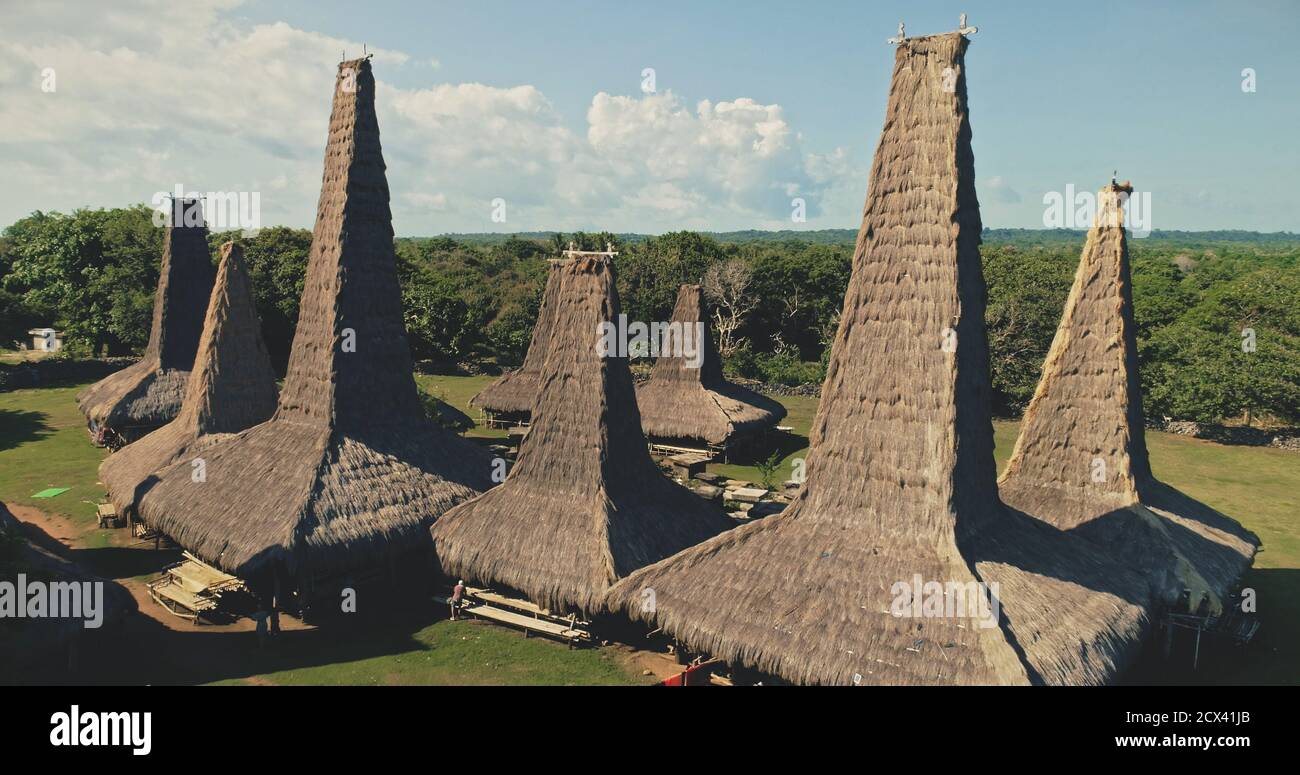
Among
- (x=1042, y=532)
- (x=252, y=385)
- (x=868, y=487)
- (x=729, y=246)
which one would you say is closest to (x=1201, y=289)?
(x=729, y=246)

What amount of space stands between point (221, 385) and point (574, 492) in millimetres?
10826

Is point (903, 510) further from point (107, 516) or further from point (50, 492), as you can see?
point (50, 492)

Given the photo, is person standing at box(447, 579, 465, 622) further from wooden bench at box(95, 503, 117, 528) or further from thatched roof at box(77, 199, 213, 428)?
thatched roof at box(77, 199, 213, 428)

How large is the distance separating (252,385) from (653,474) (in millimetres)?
11485

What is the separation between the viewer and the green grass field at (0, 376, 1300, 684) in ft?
42.7

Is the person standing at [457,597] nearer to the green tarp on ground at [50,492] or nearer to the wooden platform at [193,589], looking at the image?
the wooden platform at [193,589]

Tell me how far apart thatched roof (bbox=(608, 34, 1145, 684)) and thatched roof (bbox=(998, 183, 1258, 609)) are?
7.02ft

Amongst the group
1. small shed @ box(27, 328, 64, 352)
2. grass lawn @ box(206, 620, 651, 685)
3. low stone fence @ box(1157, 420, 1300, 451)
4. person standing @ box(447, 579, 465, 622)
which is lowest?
grass lawn @ box(206, 620, 651, 685)

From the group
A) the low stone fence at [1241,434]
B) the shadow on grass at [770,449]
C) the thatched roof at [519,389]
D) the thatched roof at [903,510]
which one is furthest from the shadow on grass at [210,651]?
the low stone fence at [1241,434]

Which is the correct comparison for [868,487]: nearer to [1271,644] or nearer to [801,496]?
[801,496]

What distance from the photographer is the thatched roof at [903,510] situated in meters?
10.8

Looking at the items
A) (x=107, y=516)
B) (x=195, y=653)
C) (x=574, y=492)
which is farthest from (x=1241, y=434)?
(x=107, y=516)

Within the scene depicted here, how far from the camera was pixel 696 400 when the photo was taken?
28625mm

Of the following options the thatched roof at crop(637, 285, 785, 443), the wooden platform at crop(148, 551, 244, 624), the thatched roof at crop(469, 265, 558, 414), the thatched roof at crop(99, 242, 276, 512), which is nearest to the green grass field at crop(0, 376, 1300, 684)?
the wooden platform at crop(148, 551, 244, 624)
